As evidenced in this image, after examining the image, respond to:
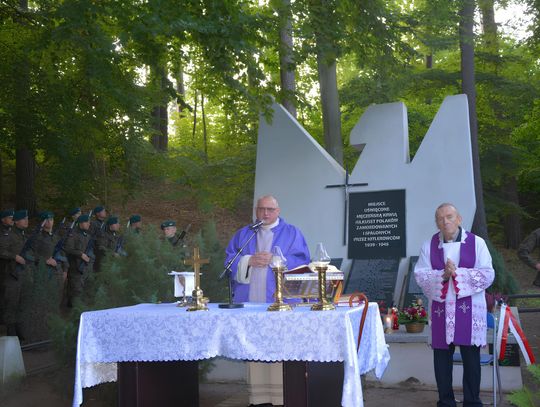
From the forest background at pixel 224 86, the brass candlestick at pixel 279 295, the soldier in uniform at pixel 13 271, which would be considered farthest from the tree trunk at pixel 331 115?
the brass candlestick at pixel 279 295

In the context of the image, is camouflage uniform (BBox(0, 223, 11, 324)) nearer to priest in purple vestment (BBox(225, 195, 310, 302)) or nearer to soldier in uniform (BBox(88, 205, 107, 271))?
soldier in uniform (BBox(88, 205, 107, 271))

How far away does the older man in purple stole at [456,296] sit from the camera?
649 cm

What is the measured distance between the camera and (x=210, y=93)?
19.2m

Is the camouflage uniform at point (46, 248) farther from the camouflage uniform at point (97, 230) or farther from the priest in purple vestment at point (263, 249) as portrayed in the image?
the priest in purple vestment at point (263, 249)

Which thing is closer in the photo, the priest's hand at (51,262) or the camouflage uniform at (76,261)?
the priest's hand at (51,262)

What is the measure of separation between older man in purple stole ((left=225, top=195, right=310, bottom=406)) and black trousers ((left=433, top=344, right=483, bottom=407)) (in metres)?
1.34

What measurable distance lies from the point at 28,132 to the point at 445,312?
11233 mm

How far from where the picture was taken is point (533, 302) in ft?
57.4

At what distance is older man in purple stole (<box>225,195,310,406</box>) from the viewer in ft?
21.9

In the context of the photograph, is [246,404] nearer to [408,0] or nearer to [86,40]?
[86,40]

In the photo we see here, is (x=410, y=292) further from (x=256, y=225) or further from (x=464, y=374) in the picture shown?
(x=256, y=225)

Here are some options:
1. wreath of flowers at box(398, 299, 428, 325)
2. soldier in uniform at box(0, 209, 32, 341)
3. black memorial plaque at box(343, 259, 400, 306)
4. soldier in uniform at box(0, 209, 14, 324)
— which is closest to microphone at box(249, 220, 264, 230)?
wreath of flowers at box(398, 299, 428, 325)

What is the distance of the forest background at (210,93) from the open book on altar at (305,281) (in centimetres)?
231

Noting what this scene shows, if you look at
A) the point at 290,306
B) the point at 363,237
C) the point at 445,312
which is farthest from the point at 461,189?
the point at 290,306
